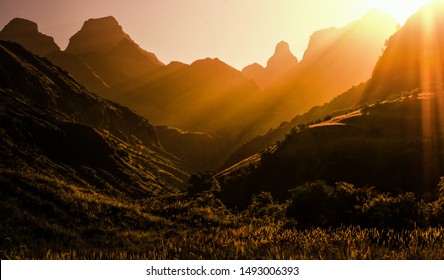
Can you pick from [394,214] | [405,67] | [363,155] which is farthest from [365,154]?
[405,67]

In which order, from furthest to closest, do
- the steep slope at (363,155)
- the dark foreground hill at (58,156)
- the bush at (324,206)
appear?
the steep slope at (363,155)
the bush at (324,206)
the dark foreground hill at (58,156)

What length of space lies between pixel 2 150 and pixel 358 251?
6297 cm

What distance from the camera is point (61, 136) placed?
281ft

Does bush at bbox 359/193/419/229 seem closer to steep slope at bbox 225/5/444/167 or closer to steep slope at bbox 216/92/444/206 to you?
steep slope at bbox 216/92/444/206

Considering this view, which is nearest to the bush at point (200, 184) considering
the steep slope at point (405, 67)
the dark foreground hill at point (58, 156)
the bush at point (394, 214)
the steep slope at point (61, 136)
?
the dark foreground hill at point (58, 156)

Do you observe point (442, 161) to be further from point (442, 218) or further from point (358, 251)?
point (358, 251)

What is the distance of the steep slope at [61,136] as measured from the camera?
226ft

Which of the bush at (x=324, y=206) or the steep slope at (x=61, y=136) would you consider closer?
the bush at (x=324, y=206)

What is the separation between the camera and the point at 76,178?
70.3 metres

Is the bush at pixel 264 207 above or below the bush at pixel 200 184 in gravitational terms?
below

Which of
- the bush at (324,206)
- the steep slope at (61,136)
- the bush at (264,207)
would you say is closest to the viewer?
the bush at (324,206)

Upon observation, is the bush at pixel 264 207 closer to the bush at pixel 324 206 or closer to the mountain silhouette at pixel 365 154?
the mountain silhouette at pixel 365 154

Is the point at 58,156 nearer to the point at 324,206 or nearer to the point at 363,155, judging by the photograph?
the point at 363,155

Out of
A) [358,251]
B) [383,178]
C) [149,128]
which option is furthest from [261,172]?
[149,128]
